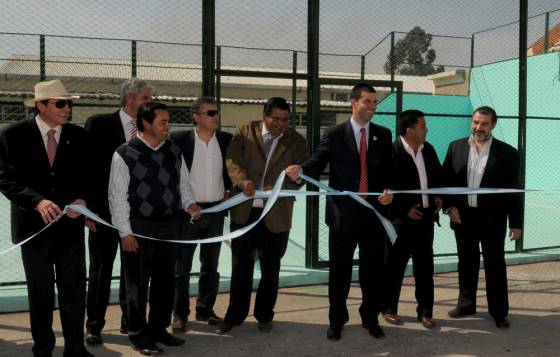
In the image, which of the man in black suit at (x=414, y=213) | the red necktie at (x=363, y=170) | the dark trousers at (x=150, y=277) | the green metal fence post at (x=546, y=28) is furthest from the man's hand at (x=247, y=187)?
the green metal fence post at (x=546, y=28)

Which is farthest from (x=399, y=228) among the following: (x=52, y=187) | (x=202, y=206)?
(x=52, y=187)

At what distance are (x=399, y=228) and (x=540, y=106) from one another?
39.8 feet

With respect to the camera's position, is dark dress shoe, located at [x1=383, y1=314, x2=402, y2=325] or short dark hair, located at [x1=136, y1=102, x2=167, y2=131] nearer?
short dark hair, located at [x1=136, y1=102, x2=167, y2=131]

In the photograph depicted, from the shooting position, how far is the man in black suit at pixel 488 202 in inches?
195

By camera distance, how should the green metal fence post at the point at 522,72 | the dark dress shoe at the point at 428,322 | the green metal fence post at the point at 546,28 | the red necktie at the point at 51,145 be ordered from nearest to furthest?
1. the red necktie at the point at 51,145
2. the dark dress shoe at the point at 428,322
3. the green metal fence post at the point at 522,72
4. the green metal fence post at the point at 546,28

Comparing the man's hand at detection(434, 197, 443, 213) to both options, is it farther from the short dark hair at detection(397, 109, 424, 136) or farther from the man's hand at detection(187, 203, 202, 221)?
the man's hand at detection(187, 203, 202, 221)

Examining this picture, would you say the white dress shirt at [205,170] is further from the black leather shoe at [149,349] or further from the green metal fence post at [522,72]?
the green metal fence post at [522,72]

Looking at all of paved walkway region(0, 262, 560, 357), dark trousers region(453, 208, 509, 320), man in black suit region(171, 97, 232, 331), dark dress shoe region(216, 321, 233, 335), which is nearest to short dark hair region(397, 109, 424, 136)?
dark trousers region(453, 208, 509, 320)

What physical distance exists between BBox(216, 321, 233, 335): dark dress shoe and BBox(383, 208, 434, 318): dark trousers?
4.28ft

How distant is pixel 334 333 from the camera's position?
4605mm

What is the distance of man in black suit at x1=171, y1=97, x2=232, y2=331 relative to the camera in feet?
15.3

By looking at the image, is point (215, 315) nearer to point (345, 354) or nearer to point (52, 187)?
point (345, 354)

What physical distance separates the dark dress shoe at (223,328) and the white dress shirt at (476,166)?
7.17ft

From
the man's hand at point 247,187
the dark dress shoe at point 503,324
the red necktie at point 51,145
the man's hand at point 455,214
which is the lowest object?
the dark dress shoe at point 503,324
